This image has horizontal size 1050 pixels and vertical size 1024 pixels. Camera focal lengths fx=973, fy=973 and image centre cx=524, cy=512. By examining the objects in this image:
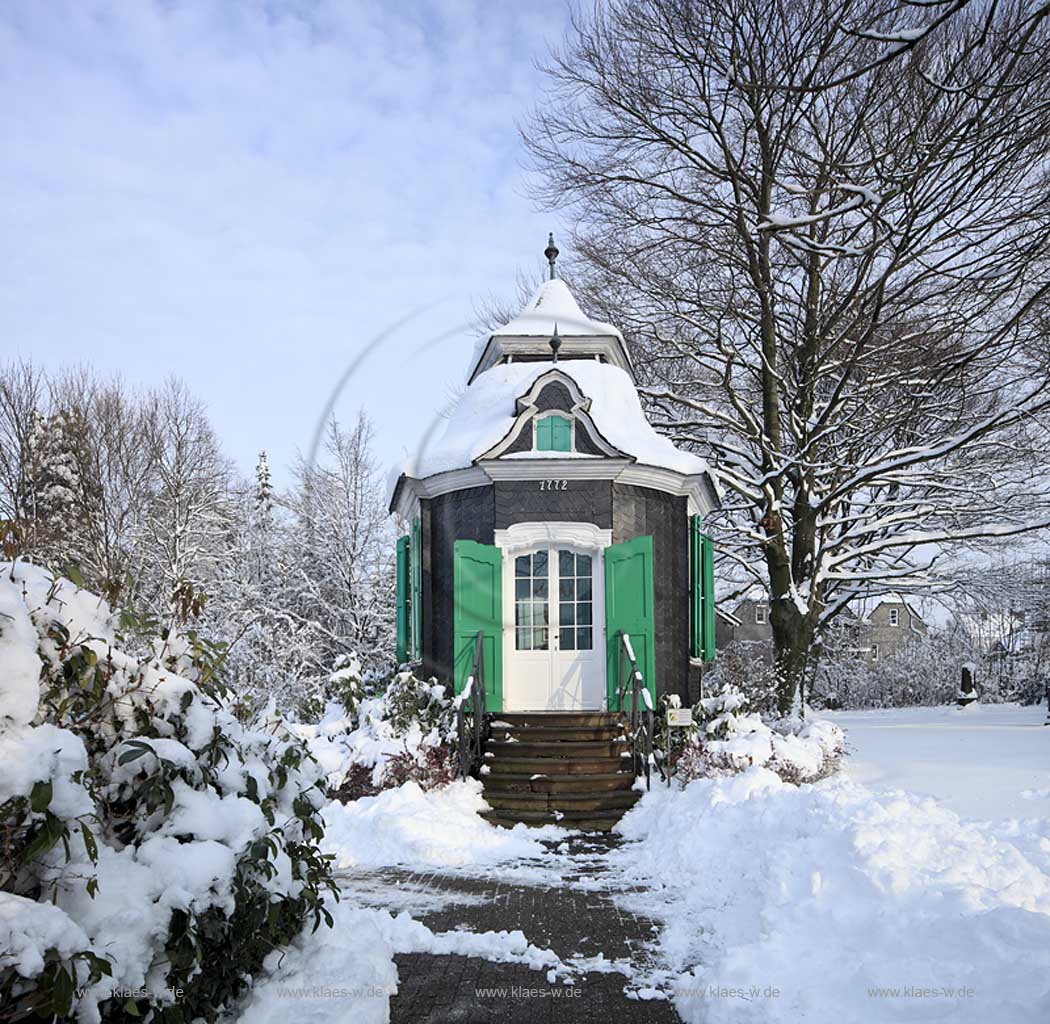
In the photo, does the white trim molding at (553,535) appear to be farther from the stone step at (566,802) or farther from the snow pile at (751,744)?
the stone step at (566,802)

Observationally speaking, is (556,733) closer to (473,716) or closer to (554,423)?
(473,716)

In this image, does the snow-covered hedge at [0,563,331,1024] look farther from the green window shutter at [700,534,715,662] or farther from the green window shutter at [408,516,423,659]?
the green window shutter at [700,534,715,662]

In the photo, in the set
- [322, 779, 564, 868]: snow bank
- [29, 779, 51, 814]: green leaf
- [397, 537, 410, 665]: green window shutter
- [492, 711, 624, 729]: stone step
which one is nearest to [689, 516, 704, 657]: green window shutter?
[492, 711, 624, 729]: stone step

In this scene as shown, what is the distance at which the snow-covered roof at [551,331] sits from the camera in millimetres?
12852

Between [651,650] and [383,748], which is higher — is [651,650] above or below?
above

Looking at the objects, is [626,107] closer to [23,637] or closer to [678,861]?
[678,861]

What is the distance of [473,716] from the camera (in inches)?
414

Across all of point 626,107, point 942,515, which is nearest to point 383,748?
→ point 626,107

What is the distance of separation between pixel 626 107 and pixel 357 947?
41.4 ft

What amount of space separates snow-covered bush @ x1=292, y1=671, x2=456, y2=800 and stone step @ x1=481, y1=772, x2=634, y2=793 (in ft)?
1.64

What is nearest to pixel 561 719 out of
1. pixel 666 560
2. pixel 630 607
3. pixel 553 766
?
pixel 553 766

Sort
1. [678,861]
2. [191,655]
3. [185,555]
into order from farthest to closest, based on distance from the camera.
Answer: [185,555] → [678,861] → [191,655]

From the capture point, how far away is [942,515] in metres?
16.7

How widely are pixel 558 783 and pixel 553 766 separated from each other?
262 mm
